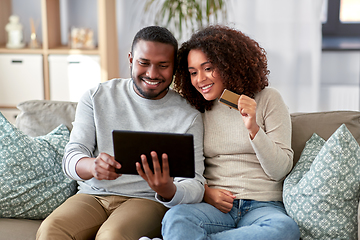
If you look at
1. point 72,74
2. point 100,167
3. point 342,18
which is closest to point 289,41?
point 342,18

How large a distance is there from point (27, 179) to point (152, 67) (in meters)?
0.63

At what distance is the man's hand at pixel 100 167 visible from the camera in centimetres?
121

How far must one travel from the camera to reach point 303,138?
1.58 m

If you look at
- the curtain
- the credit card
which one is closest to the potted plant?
the curtain

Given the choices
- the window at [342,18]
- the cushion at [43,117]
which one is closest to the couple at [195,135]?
the cushion at [43,117]

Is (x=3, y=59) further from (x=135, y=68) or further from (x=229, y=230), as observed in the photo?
(x=229, y=230)

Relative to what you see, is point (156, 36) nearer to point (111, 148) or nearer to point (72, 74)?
point (111, 148)

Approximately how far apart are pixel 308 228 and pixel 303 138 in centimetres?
43

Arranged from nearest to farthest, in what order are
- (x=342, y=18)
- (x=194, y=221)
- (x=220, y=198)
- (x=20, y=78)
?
(x=194, y=221)
(x=220, y=198)
(x=20, y=78)
(x=342, y=18)

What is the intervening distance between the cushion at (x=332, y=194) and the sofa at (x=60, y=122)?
29 centimetres

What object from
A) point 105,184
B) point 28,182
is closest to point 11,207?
point 28,182

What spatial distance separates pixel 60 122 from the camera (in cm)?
170

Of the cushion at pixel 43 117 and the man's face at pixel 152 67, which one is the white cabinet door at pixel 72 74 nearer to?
the cushion at pixel 43 117

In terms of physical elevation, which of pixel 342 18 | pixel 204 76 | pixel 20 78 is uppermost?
pixel 342 18
